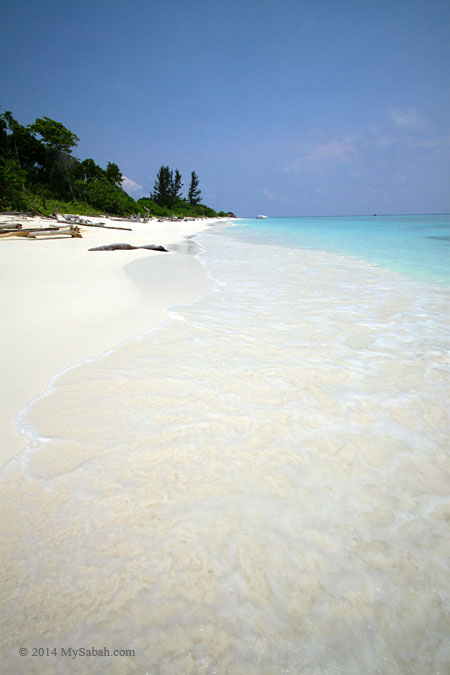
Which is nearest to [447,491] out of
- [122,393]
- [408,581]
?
[408,581]

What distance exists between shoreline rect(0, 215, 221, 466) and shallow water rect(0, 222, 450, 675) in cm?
25

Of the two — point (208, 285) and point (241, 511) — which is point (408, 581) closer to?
point (241, 511)

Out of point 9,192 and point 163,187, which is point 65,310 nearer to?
point 9,192

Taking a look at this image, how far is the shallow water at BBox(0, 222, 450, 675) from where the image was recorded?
1092 mm

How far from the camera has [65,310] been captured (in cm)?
425

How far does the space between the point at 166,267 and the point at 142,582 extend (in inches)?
305

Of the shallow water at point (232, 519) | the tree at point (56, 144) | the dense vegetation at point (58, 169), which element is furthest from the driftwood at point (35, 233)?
the tree at point (56, 144)

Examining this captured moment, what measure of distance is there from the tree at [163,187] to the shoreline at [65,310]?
6712 cm

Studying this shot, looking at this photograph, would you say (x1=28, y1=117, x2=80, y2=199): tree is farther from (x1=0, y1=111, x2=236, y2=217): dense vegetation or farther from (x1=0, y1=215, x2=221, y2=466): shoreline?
(x1=0, y1=215, x2=221, y2=466): shoreline

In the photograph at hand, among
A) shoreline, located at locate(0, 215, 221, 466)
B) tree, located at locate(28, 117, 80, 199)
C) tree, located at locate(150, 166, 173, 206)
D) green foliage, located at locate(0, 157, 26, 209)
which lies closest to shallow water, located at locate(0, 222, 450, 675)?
shoreline, located at locate(0, 215, 221, 466)

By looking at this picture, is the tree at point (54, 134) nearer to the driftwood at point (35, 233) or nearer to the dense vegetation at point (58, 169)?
the dense vegetation at point (58, 169)

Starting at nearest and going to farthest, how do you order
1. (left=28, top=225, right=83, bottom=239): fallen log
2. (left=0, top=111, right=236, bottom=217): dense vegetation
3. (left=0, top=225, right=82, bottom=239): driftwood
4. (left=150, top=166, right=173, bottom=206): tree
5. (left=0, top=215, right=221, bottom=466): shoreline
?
(left=0, top=215, right=221, bottom=466): shoreline
(left=0, top=225, right=82, bottom=239): driftwood
(left=28, top=225, right=83, bottom=239): fallen log
(left=0, top=111, right=236, bottom=217): dense vegetation
(left=150, top=166, right=173, bottom=206): tree

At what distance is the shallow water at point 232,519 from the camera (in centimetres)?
109

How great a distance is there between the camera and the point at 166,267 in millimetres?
8234
